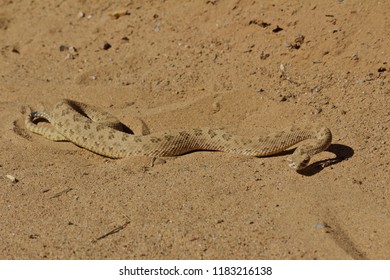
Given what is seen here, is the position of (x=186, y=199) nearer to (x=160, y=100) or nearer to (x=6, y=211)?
(x=6, y=211)

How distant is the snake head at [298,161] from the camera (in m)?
6.97

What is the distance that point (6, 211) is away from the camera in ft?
21.3

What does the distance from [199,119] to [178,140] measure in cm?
85

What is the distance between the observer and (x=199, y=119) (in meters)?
8.59

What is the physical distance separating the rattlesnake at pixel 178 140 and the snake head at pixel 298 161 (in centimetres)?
20

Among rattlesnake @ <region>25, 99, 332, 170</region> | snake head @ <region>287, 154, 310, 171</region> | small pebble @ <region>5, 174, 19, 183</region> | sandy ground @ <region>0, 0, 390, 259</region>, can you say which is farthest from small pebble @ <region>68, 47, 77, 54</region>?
snake head @ <region>287, 154, 310, 171</region>

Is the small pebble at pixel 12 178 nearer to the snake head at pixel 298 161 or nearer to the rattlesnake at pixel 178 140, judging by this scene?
the rattlesnake at pixel 178 140

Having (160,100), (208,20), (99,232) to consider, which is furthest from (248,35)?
(99,232)

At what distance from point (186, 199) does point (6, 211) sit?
1.82m

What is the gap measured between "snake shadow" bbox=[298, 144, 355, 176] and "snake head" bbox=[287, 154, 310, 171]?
0.38 ft

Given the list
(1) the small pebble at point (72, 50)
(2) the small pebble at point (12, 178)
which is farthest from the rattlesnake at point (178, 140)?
(1) the small pebble at point (72, 50)

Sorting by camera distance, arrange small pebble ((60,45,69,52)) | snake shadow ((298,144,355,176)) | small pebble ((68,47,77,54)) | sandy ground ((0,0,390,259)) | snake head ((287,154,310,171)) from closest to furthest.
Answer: sandy ground ((0,0,390,259)), snake head ((287,154,310,171)), snake shadow ((298,144,355,176)), small pebble ((68,47,77,54)), small pebble ((60,45,69,52))

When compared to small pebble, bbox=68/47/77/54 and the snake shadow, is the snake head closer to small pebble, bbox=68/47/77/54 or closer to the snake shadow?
the snake shadow

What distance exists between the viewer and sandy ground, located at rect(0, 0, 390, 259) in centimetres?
588
